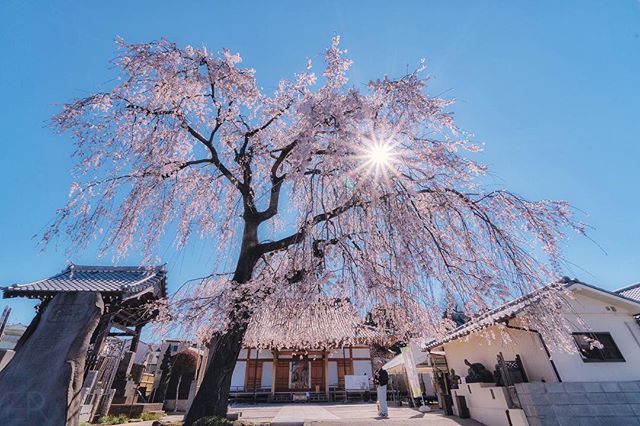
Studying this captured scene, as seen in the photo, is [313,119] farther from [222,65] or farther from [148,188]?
[148,188]

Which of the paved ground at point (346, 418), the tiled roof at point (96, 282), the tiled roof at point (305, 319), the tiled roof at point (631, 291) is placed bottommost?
the paved ground at point (346, 418)

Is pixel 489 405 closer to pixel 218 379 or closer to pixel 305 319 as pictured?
pixel 305 319

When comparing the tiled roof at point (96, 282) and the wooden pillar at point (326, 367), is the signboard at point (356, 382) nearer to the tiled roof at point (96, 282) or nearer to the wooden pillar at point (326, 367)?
the wooden pillar at point (326, 367)

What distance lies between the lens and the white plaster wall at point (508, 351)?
7.96 meters

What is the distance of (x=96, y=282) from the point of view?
9891mm

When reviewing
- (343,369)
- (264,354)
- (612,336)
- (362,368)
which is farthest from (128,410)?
(612,336)

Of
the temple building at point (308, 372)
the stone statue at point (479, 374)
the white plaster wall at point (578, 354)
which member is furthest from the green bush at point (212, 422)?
the temple building at point (308, 372)

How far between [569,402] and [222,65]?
10.9 m

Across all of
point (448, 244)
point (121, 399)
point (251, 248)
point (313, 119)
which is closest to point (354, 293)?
point (448, 244)

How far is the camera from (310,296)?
4738 mm

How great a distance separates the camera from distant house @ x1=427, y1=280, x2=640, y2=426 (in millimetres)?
7137

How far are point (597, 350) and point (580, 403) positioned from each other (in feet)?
5.90

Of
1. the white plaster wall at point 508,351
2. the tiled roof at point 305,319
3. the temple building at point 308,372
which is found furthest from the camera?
the temple building at point 308,372

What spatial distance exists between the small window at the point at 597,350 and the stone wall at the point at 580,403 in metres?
0.65
